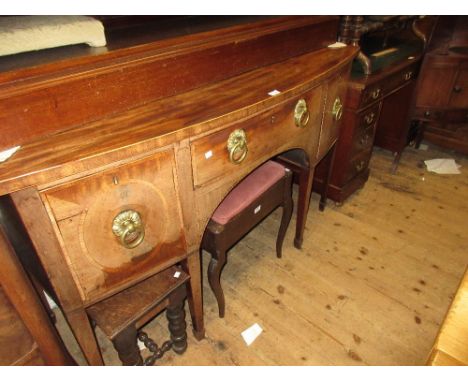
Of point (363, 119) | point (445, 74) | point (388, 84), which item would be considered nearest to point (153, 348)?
point (363, 119)

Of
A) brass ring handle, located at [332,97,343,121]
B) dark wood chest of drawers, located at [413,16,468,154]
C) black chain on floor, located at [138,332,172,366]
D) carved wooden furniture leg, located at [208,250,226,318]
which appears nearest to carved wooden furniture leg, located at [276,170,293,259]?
brass ring handle, located at [332,97,343,121]

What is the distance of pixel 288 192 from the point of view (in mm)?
1855

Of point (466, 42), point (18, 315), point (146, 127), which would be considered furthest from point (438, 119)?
point (18, 315)

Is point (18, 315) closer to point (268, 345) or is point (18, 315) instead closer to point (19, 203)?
point (19, 203)

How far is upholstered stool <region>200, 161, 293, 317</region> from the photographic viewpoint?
58.8 inches

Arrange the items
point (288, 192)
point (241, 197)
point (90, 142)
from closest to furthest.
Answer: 1. point (90, 142)
2. point (241, 197)
3. point (288, 192)

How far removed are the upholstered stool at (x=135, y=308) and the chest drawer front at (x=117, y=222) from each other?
0.72ft

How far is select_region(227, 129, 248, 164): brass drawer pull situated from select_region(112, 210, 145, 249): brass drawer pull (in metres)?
0.38

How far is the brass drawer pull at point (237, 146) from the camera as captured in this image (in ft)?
3.78

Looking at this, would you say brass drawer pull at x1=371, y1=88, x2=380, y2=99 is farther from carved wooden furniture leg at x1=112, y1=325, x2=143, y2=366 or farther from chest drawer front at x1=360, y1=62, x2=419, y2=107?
carved wooden furniture leg at x1=112, y1=325, x2=143, y2=366

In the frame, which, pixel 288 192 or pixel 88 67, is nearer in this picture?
pixel 88 67

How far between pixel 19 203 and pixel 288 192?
1.33m

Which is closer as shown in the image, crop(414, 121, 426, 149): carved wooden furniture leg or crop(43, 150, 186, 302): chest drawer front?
crop(43, 150, 186, 302): chest drawer front

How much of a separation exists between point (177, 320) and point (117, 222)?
2.39 ft
